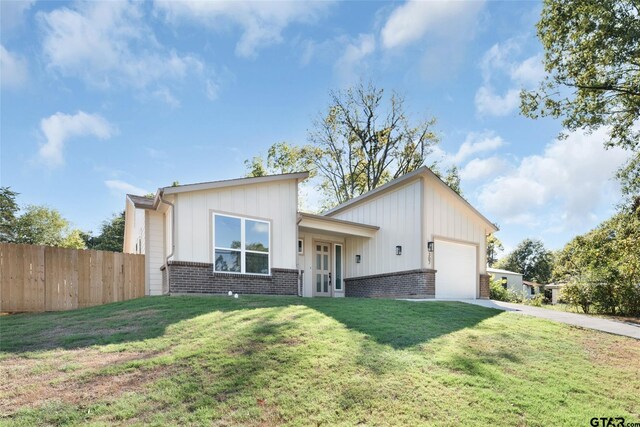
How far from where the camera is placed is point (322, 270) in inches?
625

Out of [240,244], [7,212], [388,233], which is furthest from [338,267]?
[7,212]

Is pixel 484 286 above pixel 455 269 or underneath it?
underneath

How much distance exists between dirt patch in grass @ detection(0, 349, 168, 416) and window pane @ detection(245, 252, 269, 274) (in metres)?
6.39

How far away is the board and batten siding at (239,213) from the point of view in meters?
10.9

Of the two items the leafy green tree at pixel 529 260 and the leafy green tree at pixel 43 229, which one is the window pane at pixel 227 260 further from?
the leafy green tree at pixel 529 260

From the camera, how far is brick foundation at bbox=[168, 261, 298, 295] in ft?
35.2

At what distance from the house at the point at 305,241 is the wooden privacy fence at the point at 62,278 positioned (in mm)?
727

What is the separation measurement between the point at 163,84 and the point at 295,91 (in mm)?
5365

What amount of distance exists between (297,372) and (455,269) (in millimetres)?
11246

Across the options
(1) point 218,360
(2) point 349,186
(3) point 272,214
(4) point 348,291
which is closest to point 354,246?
(4) point 348,291

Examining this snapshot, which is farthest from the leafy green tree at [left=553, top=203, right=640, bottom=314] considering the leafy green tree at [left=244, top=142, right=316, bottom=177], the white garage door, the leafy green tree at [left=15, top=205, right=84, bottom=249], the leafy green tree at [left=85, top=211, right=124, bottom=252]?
the leafy green tree at [left=85, top=211, right=124, bottom=252]

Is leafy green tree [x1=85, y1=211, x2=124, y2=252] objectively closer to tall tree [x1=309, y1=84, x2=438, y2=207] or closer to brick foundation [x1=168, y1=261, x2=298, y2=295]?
tall tree [x1=309, y1=84, x2=438, y2=207]

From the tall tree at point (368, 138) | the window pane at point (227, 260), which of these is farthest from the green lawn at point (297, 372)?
the tall tree at point (368, 138)

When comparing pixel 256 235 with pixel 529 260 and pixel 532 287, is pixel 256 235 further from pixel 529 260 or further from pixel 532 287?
pixel 529 260
